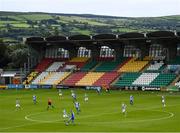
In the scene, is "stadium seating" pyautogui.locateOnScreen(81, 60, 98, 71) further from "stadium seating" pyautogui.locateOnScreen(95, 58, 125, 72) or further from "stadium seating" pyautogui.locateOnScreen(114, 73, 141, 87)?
"stadium seating" pyautogui.locateOnScreen(114, 73, 141, 87)

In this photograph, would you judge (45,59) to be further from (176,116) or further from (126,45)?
(176,116)

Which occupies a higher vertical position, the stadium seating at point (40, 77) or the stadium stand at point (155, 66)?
the stadium stand at point (155, 66)

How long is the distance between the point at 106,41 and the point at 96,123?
2646 inches

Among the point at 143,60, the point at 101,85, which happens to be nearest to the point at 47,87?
→ the point at 101,85

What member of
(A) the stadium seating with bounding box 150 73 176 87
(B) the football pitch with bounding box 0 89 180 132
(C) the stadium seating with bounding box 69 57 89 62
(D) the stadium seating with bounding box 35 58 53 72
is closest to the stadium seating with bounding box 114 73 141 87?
(A) the stadium seating with bounding box 150 73 176 87

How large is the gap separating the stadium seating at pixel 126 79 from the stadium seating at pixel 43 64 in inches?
1030

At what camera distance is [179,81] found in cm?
9850

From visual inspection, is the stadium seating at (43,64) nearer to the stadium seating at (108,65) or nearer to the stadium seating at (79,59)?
the stadium seating at (79,59)

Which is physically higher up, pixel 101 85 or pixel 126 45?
pixel 126 45

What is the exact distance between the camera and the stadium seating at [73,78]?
113 metres

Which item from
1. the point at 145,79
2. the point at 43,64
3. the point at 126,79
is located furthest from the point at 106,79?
the point at 43,64

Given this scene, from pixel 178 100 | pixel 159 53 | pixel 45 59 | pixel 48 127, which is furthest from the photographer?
pixel 45 59

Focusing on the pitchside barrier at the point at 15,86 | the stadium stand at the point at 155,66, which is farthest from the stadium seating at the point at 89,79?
the pitchside barrier at the point at 15,86

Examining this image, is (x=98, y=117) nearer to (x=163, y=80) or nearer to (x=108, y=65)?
(x=163, y=80)
